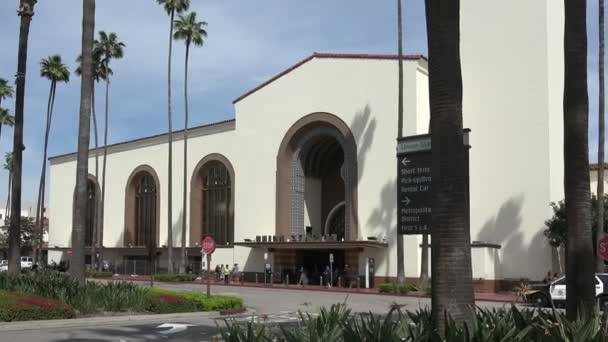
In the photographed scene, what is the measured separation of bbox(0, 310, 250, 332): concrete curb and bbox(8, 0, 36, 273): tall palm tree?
310 inches

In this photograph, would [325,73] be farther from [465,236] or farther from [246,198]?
[465,236]

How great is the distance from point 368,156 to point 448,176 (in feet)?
112

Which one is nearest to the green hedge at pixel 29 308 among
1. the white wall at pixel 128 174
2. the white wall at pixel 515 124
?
the white wall at pixel 515 124

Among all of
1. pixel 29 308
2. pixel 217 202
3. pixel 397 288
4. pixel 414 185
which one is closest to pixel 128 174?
pixel 217 202

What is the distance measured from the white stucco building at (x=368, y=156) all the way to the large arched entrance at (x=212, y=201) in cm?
9

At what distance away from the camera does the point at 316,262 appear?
47188mm

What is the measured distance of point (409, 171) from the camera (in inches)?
439

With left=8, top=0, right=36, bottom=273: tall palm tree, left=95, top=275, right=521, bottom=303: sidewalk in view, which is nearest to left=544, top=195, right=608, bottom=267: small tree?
left=95, top=275, right=521, bottom=303: sidewalk

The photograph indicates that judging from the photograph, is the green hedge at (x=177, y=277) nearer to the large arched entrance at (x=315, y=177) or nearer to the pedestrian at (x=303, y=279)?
the large arched entrance at (x=315, y=177)

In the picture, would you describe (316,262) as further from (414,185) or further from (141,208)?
(414,185)

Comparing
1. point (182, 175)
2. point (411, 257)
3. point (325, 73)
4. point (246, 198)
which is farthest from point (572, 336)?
point (182, 175)

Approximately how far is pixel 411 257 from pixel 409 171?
29366mm

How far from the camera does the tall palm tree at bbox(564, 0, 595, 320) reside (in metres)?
10.4

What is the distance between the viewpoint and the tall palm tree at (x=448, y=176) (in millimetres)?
8109
